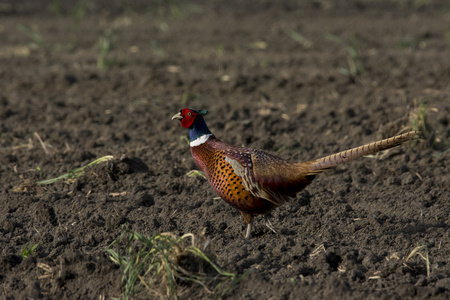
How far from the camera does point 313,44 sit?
9180 mm

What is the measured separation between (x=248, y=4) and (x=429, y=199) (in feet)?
26.4

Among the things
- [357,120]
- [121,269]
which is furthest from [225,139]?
[121,269]

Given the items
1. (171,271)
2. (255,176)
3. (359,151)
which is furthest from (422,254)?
(171,271)

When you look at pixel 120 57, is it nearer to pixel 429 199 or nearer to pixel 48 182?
pixel 48 182

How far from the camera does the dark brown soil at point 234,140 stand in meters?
3.62

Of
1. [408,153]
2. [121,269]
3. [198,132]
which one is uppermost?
[198,132]

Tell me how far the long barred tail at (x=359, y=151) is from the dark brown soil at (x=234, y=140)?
0.48m

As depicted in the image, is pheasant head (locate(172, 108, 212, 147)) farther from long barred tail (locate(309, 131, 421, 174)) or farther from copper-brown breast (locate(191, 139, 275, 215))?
long barred tail (locate(309, 131, 421, 174))

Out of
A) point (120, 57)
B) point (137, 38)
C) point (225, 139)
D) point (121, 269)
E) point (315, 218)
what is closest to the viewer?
point (121, 269)

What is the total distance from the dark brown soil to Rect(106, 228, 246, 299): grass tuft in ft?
0.28

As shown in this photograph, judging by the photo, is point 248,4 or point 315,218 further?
point 248,4

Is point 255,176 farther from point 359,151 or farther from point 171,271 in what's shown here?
point 171,271

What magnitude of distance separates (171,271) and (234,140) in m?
2.76

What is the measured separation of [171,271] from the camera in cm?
318
